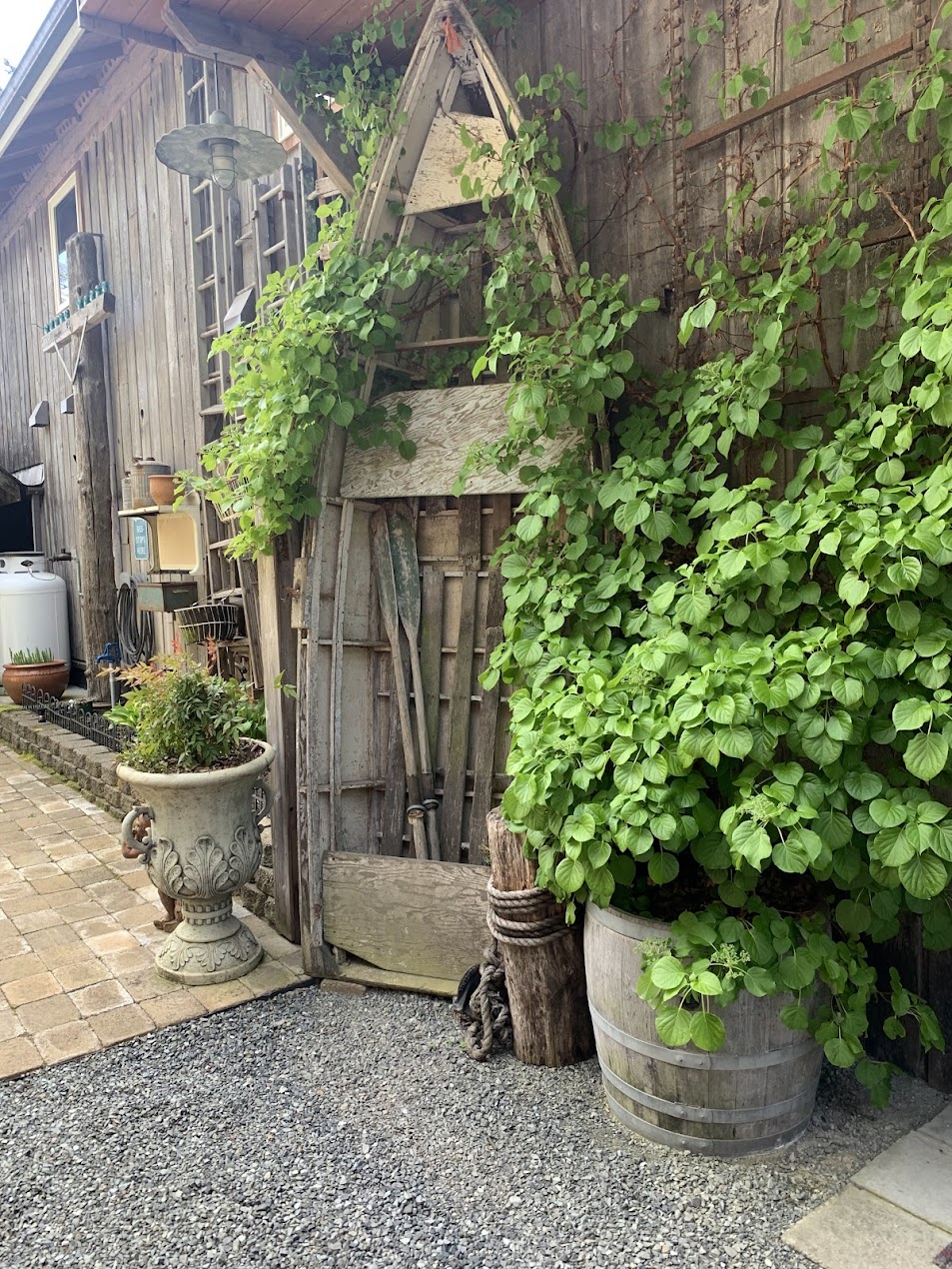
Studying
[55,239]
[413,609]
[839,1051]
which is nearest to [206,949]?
[413,609]

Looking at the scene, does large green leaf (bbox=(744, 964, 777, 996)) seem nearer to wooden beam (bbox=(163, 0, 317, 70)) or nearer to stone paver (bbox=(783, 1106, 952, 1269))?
stone paver (bbox=(783, 1106, 952, 1269))

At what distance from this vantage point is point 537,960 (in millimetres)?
2785

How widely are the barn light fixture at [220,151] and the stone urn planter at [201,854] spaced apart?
2.57 metres

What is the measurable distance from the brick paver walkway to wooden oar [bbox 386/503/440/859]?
791 mm

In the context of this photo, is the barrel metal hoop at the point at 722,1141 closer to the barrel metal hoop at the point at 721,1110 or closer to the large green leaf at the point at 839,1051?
the barrel metal hoop at the point at 721,1110

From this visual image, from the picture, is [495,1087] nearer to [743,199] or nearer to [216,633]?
[743,199]

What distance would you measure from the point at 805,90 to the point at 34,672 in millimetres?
7759

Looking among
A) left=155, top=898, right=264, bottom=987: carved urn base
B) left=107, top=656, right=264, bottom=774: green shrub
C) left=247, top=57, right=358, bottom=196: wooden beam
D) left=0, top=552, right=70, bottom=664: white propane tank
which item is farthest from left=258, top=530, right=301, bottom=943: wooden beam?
left=0, top=552, right=70, bottom=664: white propane tank

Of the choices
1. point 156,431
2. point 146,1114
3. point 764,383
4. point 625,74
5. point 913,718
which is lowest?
point 146,1114

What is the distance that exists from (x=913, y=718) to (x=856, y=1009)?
79cm

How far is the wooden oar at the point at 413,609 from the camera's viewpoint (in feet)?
11.8

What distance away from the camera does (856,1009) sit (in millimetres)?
2291

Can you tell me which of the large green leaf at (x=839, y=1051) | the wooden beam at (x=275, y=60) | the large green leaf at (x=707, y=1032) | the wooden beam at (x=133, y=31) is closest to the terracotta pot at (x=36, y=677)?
the wooden beam at (x=133, y=31)

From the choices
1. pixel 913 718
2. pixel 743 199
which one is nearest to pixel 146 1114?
pixel 913 718
